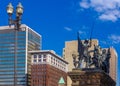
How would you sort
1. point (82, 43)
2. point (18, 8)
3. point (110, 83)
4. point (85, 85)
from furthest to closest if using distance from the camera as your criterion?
point (110, 83), point (82, 43), point (85, 85), point (18, 8)

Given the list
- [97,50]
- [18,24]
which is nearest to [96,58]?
[97,50]

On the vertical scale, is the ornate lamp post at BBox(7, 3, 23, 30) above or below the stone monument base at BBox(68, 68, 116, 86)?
above

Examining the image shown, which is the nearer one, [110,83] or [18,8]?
[18,8]

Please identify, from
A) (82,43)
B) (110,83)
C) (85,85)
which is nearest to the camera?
(85,85)

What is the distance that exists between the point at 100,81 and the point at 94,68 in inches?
55.1

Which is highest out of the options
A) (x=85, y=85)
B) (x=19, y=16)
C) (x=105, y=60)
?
(x=19, y=16)

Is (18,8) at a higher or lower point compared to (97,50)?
higher

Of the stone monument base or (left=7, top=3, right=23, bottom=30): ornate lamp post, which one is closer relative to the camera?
(left=7, top=3, right=23, bottom=30): ornate lamp post

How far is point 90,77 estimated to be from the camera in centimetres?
3750

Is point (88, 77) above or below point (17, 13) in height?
below

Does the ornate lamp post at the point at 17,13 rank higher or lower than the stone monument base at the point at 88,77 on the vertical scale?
higher

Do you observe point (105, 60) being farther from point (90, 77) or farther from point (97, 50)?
point (90, 77)

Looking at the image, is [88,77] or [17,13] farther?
[88,77]

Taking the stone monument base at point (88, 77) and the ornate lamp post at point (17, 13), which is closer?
the ornate lamp post at point (17, 13)
